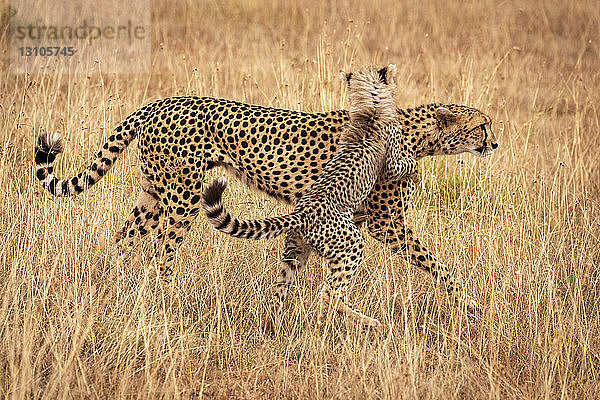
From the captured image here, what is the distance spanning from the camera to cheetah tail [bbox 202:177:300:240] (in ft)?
9.82

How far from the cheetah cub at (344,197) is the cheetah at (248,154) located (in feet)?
0.42

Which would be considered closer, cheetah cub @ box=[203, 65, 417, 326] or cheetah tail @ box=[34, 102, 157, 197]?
cheetah cub @ box=[203, 65, 417, 326]

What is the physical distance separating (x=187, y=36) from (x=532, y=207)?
471 centimetres

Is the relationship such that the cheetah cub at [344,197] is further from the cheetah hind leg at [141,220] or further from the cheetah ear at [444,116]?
the cheetah hind leg at [141,220]

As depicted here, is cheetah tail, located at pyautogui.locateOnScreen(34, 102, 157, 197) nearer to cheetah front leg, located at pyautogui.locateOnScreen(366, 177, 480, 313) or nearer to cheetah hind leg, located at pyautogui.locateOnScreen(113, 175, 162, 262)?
cheetah hind leg, located at pyautogui.locateOnScreen(113, 175, 162, 262)

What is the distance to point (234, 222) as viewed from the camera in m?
3.12

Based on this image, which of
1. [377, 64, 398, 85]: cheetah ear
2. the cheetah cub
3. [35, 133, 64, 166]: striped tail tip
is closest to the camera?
the cheetah cub

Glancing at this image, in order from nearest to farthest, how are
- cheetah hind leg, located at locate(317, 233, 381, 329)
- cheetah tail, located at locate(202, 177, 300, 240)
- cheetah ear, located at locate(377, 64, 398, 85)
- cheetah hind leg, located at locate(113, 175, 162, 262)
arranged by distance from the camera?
cheetah tail, located at locate(202, 177, 300, 240)
cheetah hind leg, located at locate(317, 233, 381, 329)
cheetah ear, located at locate(377, 64, 398, 85)
cheetah hind leg, located at locate(113, 175, 162, 262)

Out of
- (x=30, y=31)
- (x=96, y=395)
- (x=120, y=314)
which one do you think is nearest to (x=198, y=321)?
(x=120, y=314)

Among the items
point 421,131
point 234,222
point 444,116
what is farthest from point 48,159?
point 444,116

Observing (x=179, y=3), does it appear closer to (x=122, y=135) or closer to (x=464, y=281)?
(x=122, y=135)

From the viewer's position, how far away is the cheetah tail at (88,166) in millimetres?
3711

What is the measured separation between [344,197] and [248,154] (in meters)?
0.56

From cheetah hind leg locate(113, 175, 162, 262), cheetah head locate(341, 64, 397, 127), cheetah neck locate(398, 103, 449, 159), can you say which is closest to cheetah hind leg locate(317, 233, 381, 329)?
cheetah head locate(341, 64, 397, 127)
